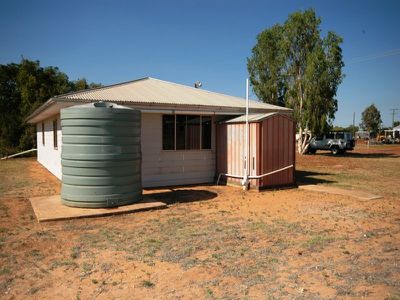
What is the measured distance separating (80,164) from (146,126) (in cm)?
368

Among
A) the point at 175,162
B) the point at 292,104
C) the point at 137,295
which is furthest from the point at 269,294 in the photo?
the point at 292,104

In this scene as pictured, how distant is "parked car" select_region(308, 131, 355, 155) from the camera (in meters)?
30.1

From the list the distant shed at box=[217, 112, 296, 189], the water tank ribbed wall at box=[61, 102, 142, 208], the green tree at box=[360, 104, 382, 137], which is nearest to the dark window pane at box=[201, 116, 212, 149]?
the distant shed at box=[217, 112, 296, 189]

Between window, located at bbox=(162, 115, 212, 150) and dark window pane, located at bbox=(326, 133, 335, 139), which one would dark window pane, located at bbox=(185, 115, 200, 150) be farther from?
dark window pane, located at bbox=(326, 133, 335, 139)

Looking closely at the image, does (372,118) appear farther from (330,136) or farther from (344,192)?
(344,192)

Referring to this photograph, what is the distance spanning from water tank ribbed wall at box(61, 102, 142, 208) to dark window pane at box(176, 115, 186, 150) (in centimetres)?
368

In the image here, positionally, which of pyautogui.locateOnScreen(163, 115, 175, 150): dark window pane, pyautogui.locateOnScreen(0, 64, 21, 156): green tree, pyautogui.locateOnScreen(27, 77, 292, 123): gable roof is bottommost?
pyautogui.locateOnScreen(163, 115, 175, 150): dark window pane

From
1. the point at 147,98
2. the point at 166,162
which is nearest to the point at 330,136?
the point at 166,162

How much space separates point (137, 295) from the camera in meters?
3.54

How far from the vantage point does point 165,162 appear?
1097 centimetres

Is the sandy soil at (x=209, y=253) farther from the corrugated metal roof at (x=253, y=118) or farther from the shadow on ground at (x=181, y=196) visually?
the corrugated metal roof at (x=253, y=118)

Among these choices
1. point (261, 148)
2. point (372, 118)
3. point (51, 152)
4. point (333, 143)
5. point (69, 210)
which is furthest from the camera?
point (372, 118)

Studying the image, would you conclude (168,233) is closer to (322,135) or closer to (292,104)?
(292,104)

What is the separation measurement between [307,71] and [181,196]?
2211 centimetres
